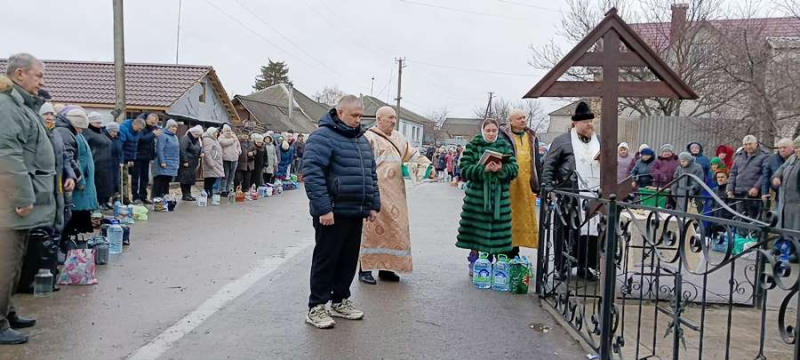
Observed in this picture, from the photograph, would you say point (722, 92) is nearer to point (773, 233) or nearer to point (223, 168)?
point (223, 168)

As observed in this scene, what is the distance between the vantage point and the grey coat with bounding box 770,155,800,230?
831 centimetres

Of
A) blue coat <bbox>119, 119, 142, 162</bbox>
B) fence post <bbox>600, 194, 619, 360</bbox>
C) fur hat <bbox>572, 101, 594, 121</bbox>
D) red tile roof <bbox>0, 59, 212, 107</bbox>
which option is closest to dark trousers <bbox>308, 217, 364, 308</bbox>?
fence post <bbox>600, 194, 619, 360</bbox>

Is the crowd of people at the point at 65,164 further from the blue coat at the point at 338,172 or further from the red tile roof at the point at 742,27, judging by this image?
the red tile roof at the point at 742,27

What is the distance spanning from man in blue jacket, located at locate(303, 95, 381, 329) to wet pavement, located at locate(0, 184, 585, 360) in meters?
0.28

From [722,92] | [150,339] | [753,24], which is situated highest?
[753,24]

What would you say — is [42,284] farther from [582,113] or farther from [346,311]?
[582,113]

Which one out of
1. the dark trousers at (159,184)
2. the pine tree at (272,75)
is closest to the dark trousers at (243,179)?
the dark trousers at (159,184)

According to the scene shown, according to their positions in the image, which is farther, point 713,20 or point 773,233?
point 713,20

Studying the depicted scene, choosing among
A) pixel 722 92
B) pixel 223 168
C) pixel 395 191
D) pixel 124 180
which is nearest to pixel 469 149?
pixel 395 191

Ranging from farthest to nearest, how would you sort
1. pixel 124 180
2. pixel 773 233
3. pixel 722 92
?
pixel 722 92 < pixel 124 180 < pixel 773 233

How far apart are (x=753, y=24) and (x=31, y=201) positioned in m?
19.1

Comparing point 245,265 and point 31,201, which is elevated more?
point 31,201

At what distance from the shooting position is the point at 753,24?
723 inches

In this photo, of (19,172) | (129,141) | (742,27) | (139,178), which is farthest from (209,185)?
(742,27)
